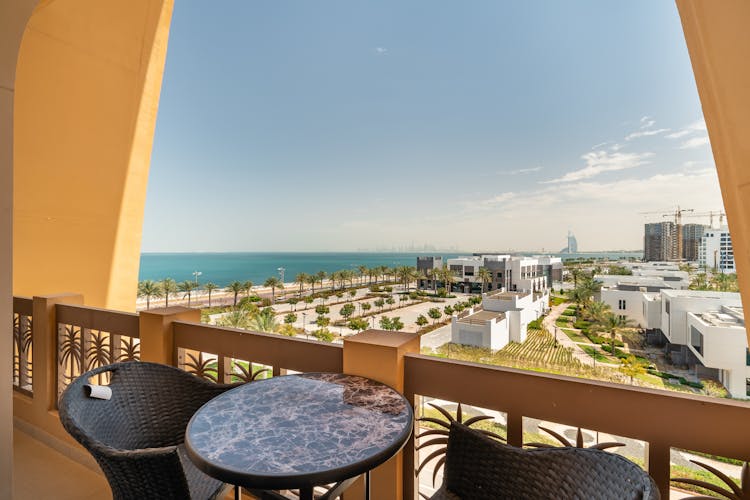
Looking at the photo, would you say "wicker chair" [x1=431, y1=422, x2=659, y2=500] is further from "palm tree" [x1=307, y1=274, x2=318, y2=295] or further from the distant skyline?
"palm tree" [x1=307, y1=274, x2=318, y2=295]

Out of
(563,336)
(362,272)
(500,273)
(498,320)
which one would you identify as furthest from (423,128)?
(498,320)

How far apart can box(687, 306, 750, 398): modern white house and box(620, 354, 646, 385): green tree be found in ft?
15.9

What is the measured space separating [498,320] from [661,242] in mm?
15461

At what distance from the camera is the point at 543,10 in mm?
38188

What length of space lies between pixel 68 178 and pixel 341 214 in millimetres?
56701

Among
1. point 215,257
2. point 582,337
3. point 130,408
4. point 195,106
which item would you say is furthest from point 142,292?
point 215,257

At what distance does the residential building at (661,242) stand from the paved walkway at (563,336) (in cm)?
937

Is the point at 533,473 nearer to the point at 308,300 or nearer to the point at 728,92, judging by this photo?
the point at 728,92

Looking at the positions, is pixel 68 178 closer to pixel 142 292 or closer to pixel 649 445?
pixel 649 445

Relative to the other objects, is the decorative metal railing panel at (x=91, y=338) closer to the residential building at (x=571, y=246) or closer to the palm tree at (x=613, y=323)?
the palm tree at (x=613, y=323)

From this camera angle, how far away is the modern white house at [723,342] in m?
16.8

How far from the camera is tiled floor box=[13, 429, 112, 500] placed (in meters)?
2.25

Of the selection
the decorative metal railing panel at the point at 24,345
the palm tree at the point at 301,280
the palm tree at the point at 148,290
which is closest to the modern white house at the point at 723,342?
the decorative metal railing panel at the point at 24,345

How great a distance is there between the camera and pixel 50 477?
2.40 metres
